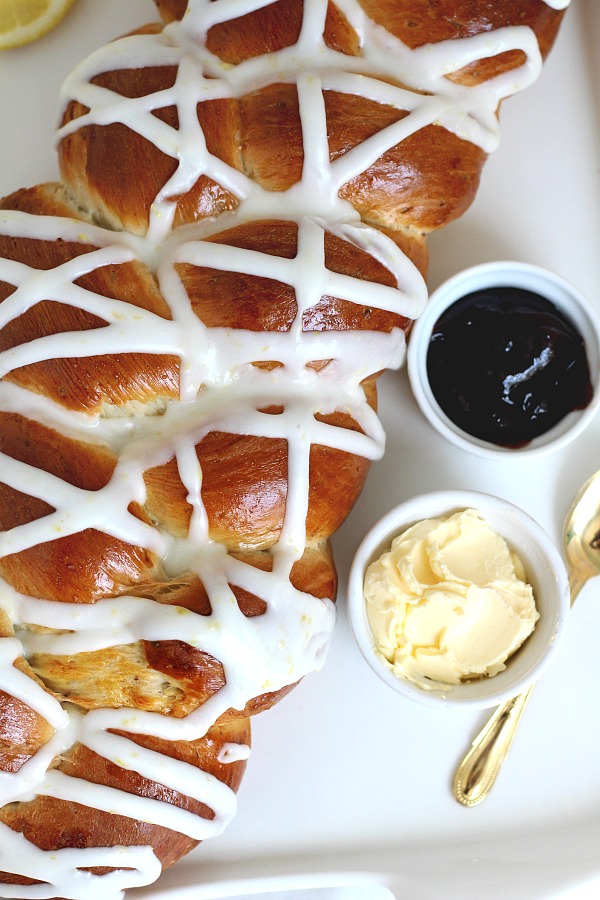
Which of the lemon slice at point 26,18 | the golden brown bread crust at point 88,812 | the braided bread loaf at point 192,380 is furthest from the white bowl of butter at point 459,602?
the lemon slice at point 26,18

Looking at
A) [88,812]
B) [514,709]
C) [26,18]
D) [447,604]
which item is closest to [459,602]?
[447,604]

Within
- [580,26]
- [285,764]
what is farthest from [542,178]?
[285,764]

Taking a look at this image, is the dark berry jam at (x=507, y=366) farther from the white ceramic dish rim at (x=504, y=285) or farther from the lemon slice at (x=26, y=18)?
the lemon slice at (x=26, y=18)

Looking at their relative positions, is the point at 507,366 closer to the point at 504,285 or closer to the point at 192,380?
the point at 504,285

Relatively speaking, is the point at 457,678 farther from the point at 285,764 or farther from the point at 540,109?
the point at 540,109

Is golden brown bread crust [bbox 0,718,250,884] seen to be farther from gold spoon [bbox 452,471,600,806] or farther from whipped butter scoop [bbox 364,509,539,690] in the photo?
gold spoon [bbox 452,471,600,806]

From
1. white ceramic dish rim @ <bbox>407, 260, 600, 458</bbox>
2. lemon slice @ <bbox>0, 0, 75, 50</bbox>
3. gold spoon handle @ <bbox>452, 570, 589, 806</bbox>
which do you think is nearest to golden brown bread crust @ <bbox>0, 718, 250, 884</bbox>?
gold spoon handle @ <bbox>452, 570, 589, 806</bbox>

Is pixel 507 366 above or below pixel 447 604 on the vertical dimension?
above
